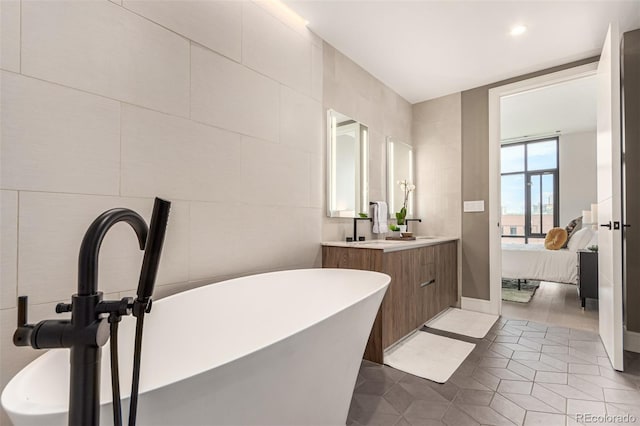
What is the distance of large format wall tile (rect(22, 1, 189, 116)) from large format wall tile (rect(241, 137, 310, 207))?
1.58 ft

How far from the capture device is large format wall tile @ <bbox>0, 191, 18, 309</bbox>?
42.2 inches

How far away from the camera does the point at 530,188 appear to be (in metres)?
6.46

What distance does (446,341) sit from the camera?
2.48 meters

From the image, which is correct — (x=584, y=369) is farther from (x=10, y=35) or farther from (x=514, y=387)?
(x=10, y=35)

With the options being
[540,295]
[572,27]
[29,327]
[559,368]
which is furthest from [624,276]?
[29,327]

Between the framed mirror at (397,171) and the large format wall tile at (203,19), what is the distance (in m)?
1.98

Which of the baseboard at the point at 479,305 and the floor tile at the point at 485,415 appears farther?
the baseboard at the point at 479,305

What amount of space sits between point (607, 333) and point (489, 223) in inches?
53.3

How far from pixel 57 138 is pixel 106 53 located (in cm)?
44

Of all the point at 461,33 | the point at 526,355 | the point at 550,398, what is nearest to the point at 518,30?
the point at 461,33

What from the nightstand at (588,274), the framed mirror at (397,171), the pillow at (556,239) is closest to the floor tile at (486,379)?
the framed mirror at (397,171)

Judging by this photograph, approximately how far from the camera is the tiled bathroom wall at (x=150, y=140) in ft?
3.68

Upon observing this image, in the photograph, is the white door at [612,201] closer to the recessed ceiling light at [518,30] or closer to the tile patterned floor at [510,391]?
the tile patterned floor at [510,391]

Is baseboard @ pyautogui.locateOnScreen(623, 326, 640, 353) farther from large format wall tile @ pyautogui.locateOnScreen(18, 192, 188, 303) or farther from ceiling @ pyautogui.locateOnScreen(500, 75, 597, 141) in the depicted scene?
large format wall tile @ pyautogui.locateOnScreen(18, 192, 188, 303)
